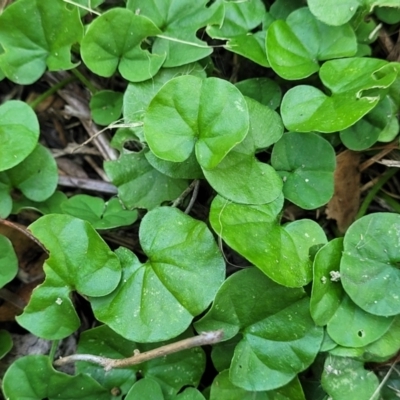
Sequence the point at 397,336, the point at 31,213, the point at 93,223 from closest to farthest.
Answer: the point at 397,336 < the point at 93,223 < the point at 31,213

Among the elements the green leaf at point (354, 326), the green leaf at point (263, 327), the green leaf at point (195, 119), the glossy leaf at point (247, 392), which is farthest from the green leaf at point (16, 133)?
the green leaf at point (354, 326)

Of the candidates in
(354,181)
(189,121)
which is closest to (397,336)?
(354,181)

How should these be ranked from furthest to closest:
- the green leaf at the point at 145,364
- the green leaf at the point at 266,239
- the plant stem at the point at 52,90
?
1. the plant stem at the point at 52,90
2. the green leaf at the point at 145,364
3. the green leaf at the point at 266,239

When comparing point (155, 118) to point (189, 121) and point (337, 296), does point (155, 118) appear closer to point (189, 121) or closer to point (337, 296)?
point (189, 121)

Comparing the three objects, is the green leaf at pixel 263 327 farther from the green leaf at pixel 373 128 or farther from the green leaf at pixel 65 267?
the green leaf at pixel 373 128

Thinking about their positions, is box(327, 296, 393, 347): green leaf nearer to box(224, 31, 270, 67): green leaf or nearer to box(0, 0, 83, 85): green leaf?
box(224, 31, 270, 67): green leaf

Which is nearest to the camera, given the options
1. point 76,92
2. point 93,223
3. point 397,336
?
point 397,336

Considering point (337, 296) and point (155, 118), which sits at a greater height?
point (155, 118)

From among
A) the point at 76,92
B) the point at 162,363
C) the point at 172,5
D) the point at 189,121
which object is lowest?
the point at 162,363
